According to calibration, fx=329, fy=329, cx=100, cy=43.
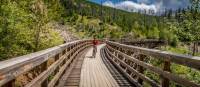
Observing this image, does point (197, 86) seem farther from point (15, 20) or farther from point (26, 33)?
point (26, 33)

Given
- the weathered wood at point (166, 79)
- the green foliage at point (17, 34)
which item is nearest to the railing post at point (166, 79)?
the weathered wood at point (166, 79)

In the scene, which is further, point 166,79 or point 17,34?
point 17,34

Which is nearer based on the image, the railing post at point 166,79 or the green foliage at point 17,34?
the railing post at point 166,79

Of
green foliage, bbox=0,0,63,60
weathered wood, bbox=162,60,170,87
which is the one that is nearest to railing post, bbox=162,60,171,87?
weathered wood, bbox=162,60,170,87

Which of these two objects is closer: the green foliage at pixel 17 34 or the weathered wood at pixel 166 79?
the weathered wood at pixel 166 79

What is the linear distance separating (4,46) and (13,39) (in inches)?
39.8

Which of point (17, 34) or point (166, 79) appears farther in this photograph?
point (17, 34)

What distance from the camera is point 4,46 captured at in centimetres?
2212

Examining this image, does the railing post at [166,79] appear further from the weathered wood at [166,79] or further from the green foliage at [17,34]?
the green foliage at [17,34]

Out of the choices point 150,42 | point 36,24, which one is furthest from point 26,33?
point 150,42

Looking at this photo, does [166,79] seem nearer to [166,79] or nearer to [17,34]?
[166,79]

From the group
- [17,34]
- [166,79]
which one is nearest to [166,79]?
[166,79]

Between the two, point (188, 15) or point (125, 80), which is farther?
point (188, 15)

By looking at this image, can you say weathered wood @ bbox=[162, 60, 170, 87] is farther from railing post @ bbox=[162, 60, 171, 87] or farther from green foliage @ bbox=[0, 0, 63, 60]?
green foliage @ bbox=[0, 0, 63, 60]
